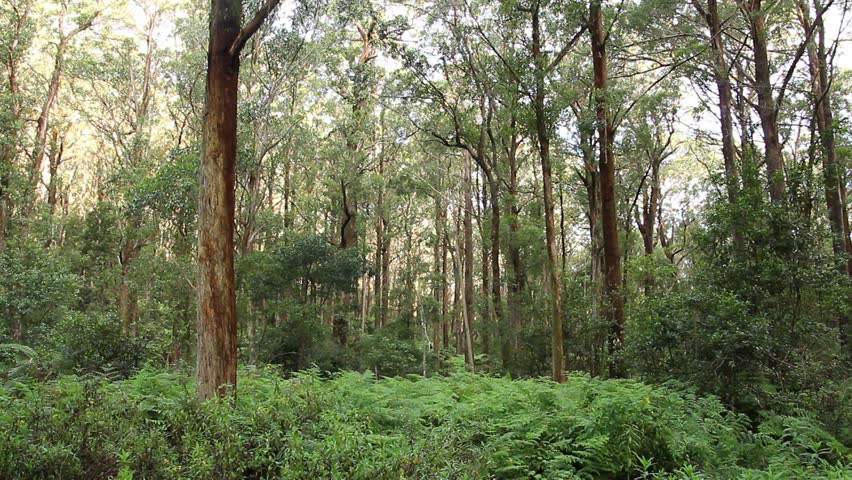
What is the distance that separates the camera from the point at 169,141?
27.3 m

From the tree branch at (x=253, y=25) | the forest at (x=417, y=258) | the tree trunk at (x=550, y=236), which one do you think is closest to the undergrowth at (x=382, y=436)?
the forest at (x=417, y=258)

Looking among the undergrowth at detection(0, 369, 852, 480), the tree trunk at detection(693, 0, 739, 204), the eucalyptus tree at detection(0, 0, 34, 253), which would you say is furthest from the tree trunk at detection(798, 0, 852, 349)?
the eucalyptus tree at detection(0, 0, 34, 253)

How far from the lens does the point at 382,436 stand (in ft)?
15.3

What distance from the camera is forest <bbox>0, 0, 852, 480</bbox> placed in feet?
17.2

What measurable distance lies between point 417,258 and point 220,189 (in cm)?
2798

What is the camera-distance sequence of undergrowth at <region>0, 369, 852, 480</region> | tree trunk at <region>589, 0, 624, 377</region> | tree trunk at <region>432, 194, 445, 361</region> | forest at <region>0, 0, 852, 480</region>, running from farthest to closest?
1. tree trunk at <region>432, 194, 445, 361</region>
2. tree trunk at <region>589, 0, 624, 377</region>
3. forest at <region>0, 0, 852, 480</region>
4. undergrowth at <region>0, 369, 852, 480</region>

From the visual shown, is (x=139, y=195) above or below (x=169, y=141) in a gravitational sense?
below

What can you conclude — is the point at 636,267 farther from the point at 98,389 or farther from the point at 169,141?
the point at 169,141

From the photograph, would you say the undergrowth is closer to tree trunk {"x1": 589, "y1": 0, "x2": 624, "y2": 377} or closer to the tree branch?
the tree branch

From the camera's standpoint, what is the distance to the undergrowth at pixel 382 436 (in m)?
3.90

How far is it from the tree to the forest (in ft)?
0.12

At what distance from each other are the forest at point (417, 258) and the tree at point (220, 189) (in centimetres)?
4

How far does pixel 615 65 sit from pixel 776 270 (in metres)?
13.0

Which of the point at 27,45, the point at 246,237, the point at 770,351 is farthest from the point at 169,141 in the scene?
the point at 770,351
